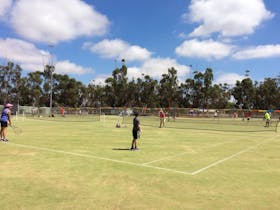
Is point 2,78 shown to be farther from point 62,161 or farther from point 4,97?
point 62,161

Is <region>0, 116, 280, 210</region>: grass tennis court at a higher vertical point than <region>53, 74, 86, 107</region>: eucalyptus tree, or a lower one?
lower

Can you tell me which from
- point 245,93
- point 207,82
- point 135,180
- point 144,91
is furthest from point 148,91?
point 135,180

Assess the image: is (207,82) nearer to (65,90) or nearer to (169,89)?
(169,89)

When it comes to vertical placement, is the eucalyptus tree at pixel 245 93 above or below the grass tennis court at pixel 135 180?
above

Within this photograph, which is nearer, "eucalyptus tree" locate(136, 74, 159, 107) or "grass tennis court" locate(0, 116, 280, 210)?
"grass tennis court" locate(0, 116, 280, 210)

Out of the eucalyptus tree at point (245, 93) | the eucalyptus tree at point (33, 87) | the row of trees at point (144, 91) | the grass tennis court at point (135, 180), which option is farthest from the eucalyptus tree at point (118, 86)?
the grass tennis court at point (135, 180)

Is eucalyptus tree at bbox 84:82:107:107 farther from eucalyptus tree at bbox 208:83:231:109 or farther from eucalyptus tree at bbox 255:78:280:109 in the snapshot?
eucalyptus tree at bbox 255:78:280:109

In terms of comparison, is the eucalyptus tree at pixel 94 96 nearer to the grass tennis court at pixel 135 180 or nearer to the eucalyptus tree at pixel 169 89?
the eucalyptus tree at pixel 169 89

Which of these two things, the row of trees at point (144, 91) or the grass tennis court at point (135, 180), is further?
the row of trees at point (144, 91)

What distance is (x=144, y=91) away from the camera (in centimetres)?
8831

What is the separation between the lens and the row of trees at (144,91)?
82.2 meters

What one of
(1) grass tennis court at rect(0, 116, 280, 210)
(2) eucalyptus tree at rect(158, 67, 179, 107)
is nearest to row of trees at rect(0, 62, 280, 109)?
(2) eucalyptus tree at rect(158, 67, 179, 107)

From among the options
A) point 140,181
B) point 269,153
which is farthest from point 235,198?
point 269,153

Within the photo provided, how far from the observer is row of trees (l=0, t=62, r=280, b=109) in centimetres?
8225
